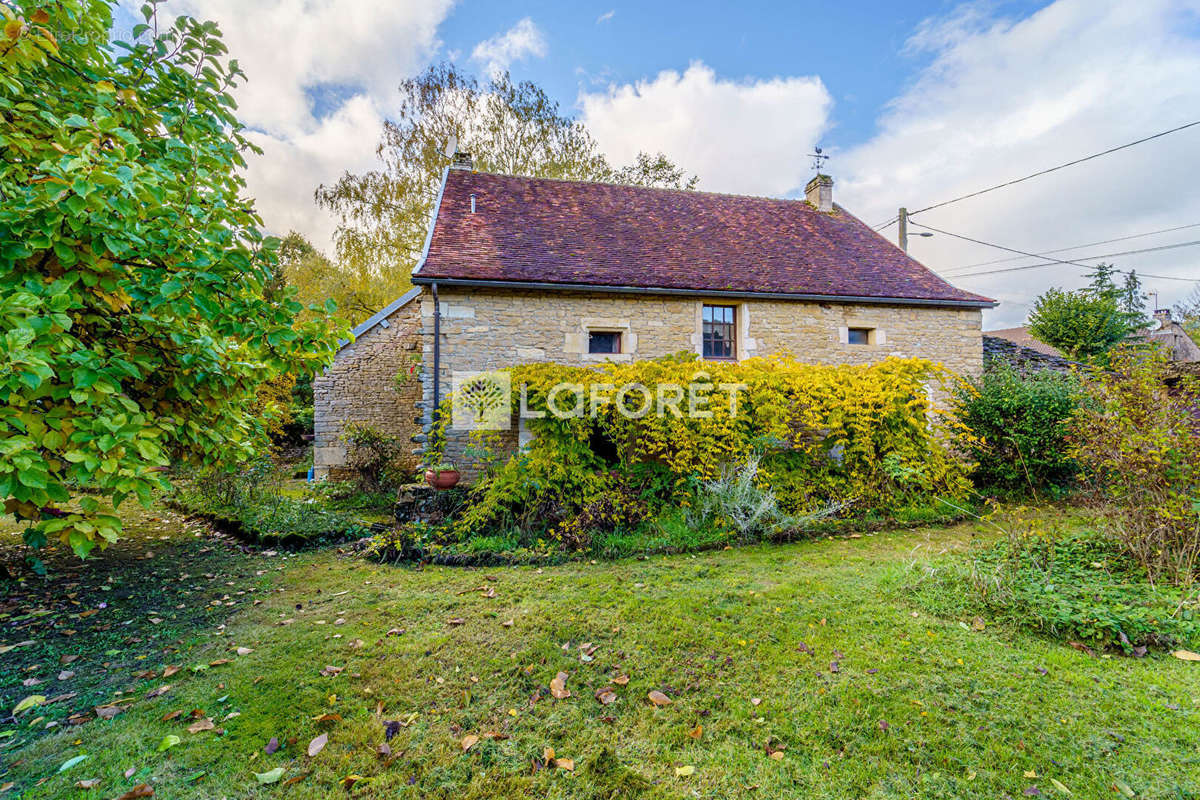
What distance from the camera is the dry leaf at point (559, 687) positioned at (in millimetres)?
2578

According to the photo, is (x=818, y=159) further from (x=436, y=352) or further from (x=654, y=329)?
(x=436, y=352)

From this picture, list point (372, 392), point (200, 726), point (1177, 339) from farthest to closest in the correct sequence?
point (1177, 339) → point (372, 392) → point (200, 726)

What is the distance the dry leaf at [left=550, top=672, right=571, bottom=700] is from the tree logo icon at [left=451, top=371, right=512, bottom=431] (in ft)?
14.1

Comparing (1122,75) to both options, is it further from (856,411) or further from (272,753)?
(272,753)

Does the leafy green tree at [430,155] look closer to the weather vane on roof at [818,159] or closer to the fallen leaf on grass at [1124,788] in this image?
the weather vane on roof at [818,159]

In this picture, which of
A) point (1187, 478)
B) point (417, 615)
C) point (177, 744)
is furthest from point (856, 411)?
point (177, 744)

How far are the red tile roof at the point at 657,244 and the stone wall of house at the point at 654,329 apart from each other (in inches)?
14.3

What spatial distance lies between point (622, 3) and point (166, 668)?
1051cm

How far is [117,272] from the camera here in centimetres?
242

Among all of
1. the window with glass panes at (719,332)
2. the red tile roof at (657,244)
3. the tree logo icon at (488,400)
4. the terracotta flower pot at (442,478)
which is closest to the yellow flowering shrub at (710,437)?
the tree logo icon at (488,400)

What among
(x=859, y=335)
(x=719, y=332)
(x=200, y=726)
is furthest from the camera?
(x=859, y=335)

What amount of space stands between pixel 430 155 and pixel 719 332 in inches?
481

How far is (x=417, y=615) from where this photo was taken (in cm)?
367

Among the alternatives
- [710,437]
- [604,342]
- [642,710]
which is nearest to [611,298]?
[604,342]
